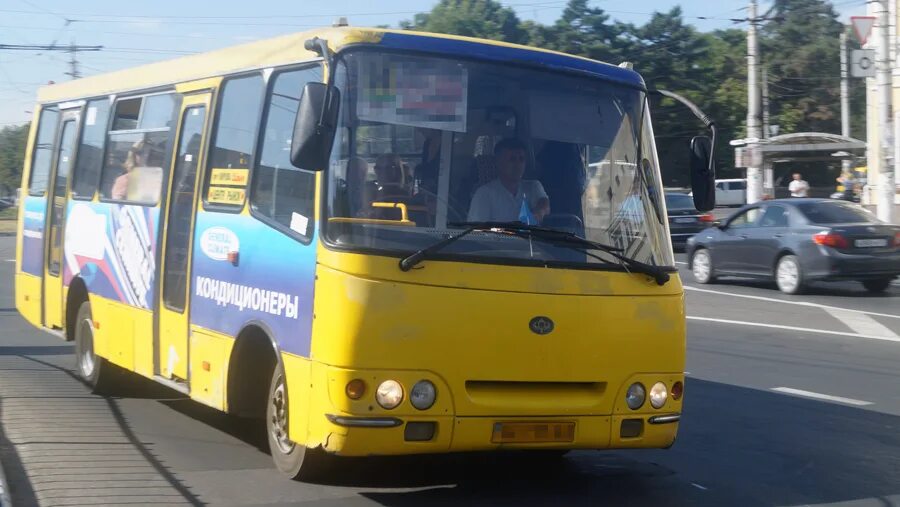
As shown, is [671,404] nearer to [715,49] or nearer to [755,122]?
[755,122]

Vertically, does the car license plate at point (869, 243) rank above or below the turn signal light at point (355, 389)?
above

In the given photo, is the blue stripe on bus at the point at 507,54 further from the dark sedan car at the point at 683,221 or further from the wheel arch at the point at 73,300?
the dark sedan car at the point at 683,221

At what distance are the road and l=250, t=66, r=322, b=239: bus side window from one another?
5.00 ft

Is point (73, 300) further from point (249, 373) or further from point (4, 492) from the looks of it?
point (4, 492)

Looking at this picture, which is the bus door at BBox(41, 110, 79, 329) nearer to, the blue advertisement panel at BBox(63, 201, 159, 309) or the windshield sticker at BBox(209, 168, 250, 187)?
the blue advertisement panel at BBox(63, 201, 159, 309)

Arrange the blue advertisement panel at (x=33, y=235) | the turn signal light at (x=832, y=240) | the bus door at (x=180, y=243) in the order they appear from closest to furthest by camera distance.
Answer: the bus door at (x=180, y=243) < the blue advertisement panel at (x=33, y=235) < the turn signal light at (x=832, y=240)

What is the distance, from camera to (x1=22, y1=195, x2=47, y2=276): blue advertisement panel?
1184 centimetres

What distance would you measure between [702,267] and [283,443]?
54.1 feet

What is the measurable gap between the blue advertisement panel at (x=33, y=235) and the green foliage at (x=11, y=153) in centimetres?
9175

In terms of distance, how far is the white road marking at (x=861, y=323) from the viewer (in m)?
15.6

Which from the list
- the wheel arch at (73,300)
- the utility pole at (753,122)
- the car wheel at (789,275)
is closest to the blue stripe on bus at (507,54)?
the wheel arch at (73,300)

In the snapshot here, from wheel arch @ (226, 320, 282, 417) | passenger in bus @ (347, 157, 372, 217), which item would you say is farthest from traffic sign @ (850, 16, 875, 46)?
passenger in bus @ (347, 157, 372, 217)

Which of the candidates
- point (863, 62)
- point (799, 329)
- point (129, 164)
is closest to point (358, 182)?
point (129, 164)

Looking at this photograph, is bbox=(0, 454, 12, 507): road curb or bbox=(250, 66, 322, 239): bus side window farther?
bbox=(250, 66, 322, 239): bus side window
